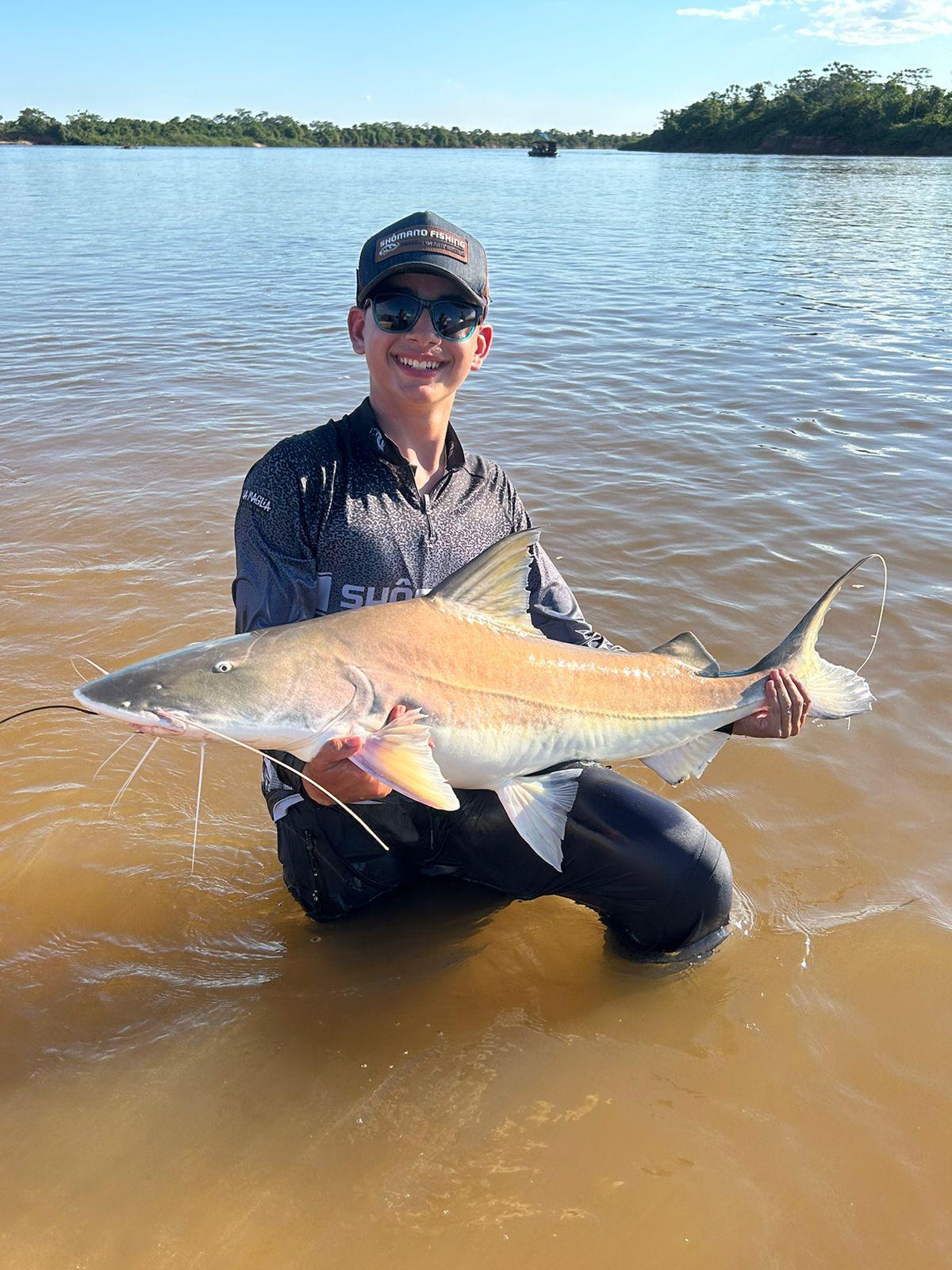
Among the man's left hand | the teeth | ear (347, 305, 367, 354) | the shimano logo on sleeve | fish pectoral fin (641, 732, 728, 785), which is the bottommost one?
fish pectoral fin (641, 732, 728, 785)

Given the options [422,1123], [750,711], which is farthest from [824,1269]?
[750,711]

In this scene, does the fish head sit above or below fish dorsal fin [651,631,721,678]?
above

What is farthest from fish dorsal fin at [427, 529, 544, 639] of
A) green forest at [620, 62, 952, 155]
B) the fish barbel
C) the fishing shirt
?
green forest at [620, 62, 952, 155]

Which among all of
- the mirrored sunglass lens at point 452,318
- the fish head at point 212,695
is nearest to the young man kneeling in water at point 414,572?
the mirrored sunglass lens at point 452,318

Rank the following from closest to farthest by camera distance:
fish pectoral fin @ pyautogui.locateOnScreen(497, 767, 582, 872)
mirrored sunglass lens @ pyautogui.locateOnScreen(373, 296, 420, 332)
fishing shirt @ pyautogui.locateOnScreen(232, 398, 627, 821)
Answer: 1. fish pectoral fin @ pyautogui.locateOnScreen(497, 767, 582, 872)
2. fishing shirt @ pyautogui.locateOnScreen(232, 398, 627, 821)
3. mirrored sunglass lens @ pyautogui.locateOnScreen(373, 296, 420, 332)

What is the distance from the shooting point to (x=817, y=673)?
293cm

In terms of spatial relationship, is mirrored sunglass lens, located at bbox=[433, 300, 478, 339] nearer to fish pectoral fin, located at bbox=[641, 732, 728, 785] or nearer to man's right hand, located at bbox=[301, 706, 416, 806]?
man's right hand, located at bbox=[301, 706, 416, 806]

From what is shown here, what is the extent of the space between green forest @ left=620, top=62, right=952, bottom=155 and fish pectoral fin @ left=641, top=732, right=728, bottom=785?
84791 millimetres

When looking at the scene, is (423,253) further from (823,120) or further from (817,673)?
(823,120)

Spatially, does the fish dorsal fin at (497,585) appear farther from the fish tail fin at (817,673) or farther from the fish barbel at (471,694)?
the fish tail fin at (817,673)

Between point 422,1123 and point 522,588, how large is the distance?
4.86 feet

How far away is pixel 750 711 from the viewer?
9.36ft

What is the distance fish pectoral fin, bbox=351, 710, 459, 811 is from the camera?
2.09 m

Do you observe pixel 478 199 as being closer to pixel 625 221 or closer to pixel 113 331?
pixel 625 221
